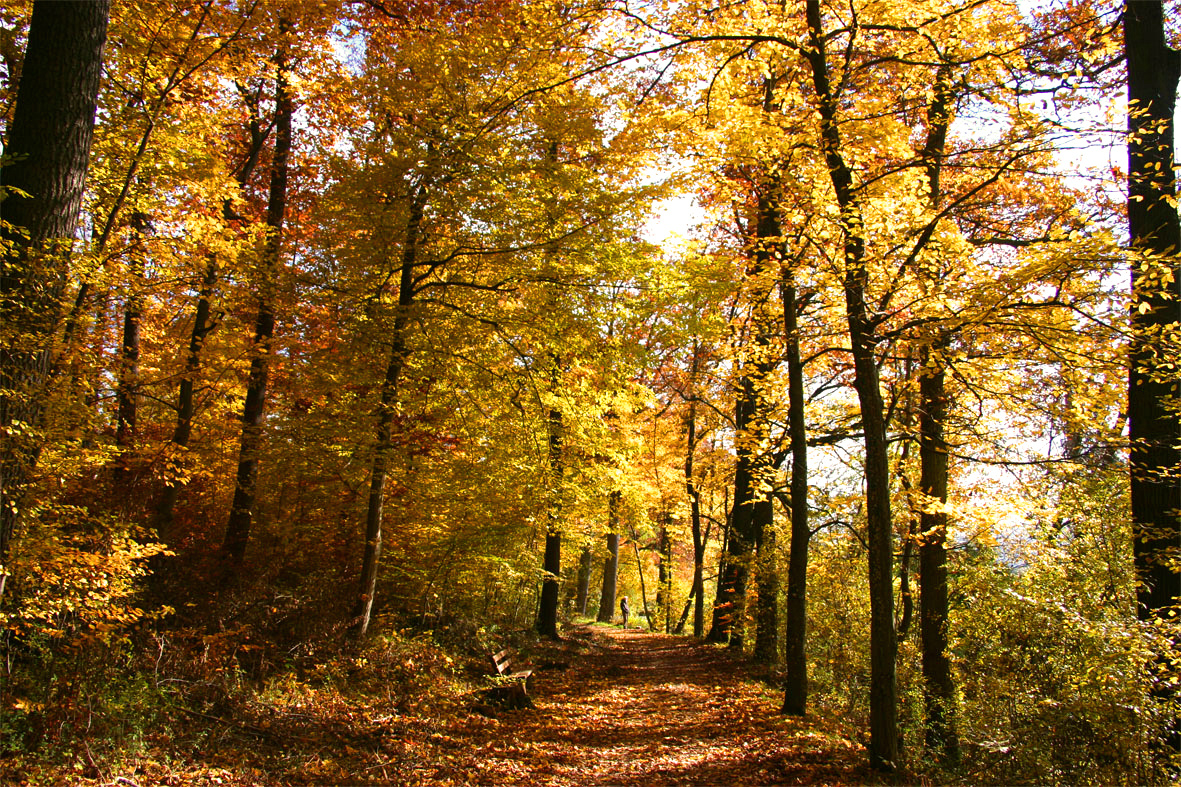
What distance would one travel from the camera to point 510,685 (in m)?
8.73

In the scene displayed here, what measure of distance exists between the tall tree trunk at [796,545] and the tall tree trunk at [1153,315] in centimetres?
345

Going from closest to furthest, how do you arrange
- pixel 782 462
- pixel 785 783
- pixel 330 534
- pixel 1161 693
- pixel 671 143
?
pixel 1161 693
pixel 785 783
pixel 671 143
pixel 330 534
pixel 782 462

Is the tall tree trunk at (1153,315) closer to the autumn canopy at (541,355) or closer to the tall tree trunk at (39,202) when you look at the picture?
the autumn canopy at (541,355)

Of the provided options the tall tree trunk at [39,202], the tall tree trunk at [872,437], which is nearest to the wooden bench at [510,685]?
the tall tree trunk at [872,437]

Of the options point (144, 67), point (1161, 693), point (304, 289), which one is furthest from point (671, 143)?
point (1161, 693)

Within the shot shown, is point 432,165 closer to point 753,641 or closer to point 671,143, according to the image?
point 671,143

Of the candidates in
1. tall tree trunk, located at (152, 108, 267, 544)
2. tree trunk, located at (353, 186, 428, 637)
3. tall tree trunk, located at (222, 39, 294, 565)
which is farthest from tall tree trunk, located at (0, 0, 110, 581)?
tall tree trunk, located at (152, 108, 267, 544)

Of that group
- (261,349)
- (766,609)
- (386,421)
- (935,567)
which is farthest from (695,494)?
(261,349)

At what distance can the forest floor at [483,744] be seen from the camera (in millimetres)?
5145

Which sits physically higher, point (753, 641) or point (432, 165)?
point (432, 165)

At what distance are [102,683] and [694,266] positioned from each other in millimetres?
8554

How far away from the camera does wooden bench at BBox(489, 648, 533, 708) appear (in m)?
8.63

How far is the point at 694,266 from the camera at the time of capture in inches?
374

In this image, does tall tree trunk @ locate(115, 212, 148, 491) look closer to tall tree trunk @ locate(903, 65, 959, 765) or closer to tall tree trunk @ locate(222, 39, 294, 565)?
tall tree trunk @ locate(222, 39, 294, 565)
